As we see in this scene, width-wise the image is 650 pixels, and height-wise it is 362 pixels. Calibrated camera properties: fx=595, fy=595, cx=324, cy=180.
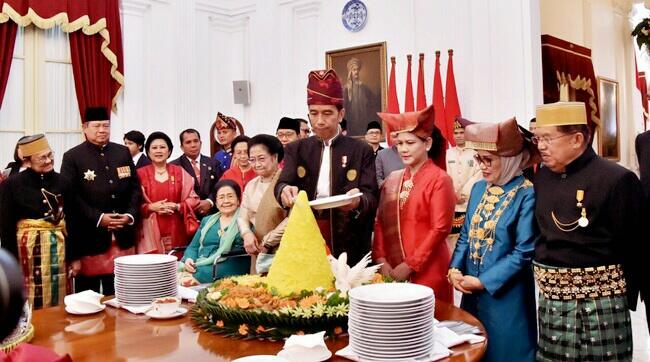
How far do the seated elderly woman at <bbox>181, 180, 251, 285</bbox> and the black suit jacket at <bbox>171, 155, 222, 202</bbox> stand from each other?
1.58 meters

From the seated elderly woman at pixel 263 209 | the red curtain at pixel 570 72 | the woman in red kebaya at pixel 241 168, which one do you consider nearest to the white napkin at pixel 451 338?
the seated elderly woman at pixel 263 209

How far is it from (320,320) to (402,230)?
4.09ft

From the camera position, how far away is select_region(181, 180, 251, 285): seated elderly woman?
337 cm

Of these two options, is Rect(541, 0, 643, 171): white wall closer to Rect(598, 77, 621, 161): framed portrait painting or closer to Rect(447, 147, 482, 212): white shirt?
Rect(598, 77, 621, 161): framed portrait painting

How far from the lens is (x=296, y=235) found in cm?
184

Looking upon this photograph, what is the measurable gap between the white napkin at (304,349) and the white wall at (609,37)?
26.6ft

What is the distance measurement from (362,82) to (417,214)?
5.06 metres

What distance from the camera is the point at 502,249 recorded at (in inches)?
93.9

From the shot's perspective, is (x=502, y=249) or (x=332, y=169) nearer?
(x=502, y=249)

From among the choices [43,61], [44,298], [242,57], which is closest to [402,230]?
[44,298]

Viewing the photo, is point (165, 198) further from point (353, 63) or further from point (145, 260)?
point (353, 63)

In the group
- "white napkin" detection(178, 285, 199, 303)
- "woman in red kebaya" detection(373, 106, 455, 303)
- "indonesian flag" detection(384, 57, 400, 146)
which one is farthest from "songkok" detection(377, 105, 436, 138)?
"indonesian flag" detection(384, 57, 400, 146)

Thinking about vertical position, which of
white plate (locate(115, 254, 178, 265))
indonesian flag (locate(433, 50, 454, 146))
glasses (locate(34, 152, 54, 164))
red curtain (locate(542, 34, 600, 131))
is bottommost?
white plate (locate(115, 254, 178, 265))

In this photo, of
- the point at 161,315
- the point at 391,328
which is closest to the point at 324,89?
the point at 161,315
